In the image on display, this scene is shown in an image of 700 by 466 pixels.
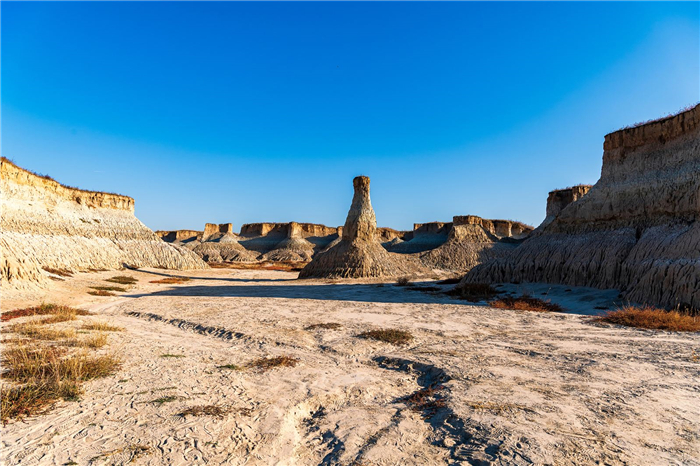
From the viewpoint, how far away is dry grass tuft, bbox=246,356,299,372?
579cm

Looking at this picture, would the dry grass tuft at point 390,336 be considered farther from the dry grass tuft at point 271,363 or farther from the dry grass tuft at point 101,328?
the dry grass tuft at point 101,328

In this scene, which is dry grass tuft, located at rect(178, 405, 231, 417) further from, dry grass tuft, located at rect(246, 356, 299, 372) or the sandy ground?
dry grass tuft, located at rect(246, 356, 299, 372)

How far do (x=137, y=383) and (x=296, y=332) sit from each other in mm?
3906

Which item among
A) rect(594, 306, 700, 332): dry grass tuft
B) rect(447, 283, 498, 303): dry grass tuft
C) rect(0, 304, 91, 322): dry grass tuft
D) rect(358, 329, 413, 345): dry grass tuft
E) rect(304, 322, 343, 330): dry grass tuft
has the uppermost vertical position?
rect(594, 306, 700, 332): dry grass tuft

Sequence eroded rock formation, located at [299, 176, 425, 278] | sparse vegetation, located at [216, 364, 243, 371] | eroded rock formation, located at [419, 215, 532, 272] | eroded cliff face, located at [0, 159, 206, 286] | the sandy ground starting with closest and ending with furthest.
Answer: the sandy ground, sparse vegetation, located at [216, 364, 243, 371], eroded cliff face, located at [0, 159, 206, 286], eroded rock formation, located at [299, 176, 425, 278], eroded rock formation, located at [419, 215, 532, 272]

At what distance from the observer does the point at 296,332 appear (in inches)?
330

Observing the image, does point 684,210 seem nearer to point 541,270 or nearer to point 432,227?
point 541,270

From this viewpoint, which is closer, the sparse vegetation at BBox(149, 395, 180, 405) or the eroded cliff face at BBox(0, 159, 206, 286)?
the sparse vegetation at BBox(149, 395, 180, 405)

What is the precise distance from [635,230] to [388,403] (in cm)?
1548

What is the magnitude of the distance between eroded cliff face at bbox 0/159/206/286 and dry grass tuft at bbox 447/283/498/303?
1990 cm

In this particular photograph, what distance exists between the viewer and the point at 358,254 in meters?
27.9

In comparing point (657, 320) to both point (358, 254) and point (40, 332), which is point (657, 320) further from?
point (358, 254)

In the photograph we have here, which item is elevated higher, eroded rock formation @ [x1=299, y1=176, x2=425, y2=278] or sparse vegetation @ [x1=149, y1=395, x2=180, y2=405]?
eroded rock formation @ [x1=299, y1=176, x2=425, y2=278]

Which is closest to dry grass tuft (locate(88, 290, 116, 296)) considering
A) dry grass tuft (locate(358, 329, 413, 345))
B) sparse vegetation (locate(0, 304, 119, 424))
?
sparse vegetation (locate(0, 304, 119, 424))
